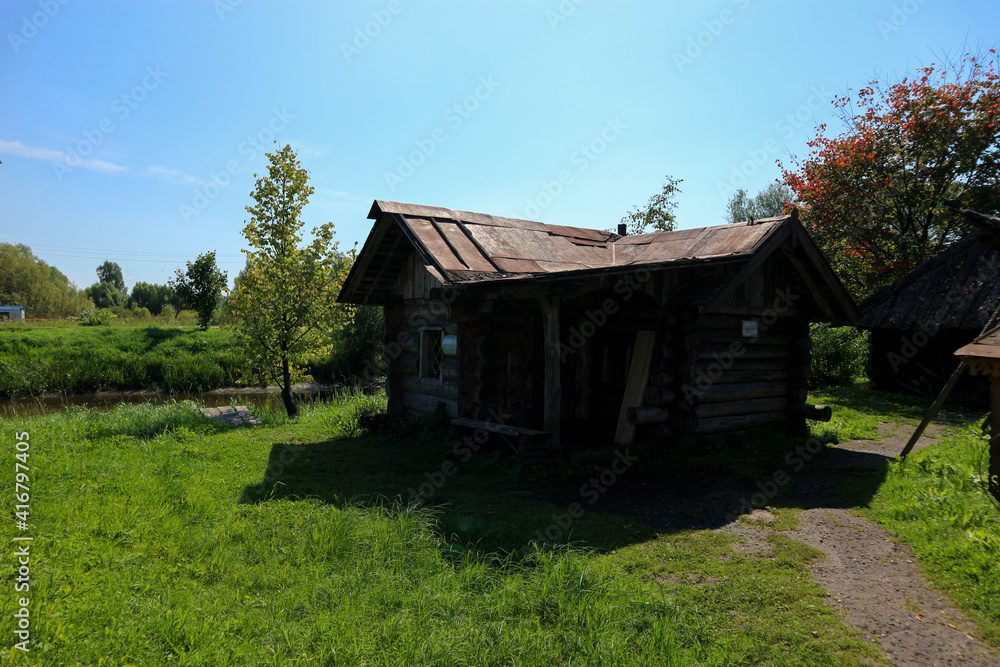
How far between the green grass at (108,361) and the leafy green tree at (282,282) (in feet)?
25.2

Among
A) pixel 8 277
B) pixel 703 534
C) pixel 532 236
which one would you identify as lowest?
pixel 703 534

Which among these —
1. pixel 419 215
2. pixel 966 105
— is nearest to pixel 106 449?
pixel 419 215

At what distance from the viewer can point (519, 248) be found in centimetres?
1138

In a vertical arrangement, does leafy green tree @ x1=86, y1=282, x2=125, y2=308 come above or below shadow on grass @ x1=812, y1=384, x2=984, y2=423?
above

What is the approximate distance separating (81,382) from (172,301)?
192 ft

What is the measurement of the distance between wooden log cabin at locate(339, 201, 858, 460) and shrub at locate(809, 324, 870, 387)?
8.97m

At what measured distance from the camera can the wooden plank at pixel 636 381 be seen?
10094 millimetres

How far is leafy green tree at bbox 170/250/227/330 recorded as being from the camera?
32.0 m

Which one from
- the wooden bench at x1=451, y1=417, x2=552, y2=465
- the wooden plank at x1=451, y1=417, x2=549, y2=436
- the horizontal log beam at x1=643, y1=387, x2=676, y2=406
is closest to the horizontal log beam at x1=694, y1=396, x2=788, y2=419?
the horizontal log beam at x1=643, y1=387, x2=676, y2=406

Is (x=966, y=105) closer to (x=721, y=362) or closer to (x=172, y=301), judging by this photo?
(x=721, y=362)

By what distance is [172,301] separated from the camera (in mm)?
75500

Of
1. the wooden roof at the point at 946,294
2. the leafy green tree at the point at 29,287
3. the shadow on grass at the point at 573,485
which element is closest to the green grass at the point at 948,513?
the shadow on grass at the point at 573,485

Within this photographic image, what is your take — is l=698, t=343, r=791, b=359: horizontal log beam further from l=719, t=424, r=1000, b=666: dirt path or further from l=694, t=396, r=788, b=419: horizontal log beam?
l=719, t=424, r=1000, b=666: dirt path

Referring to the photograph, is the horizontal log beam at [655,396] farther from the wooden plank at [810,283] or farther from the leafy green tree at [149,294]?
the leafy green tree at [149,294]
